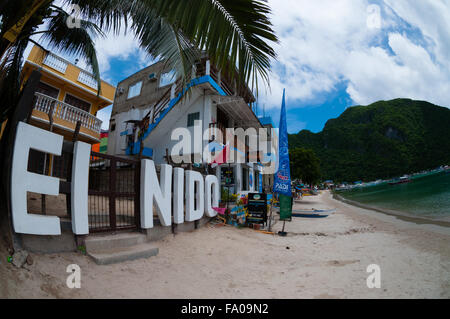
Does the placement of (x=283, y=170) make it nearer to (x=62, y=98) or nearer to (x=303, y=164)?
(x=62, y=98)

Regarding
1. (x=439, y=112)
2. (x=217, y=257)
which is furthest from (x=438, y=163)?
(x=217, y=257)

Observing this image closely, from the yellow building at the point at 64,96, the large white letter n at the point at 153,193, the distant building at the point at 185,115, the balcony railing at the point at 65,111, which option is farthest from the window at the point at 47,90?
the large white letter n at the point at 153,193

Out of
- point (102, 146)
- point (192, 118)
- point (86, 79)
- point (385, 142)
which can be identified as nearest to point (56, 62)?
point (86, 79)

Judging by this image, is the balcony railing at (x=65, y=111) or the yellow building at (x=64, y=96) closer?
the balcony railing at (x=65, y=111)

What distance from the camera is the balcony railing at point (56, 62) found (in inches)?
483

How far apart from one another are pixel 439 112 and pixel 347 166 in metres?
47.0

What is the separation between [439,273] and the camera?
14.0 feet

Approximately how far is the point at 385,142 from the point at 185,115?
389 feet

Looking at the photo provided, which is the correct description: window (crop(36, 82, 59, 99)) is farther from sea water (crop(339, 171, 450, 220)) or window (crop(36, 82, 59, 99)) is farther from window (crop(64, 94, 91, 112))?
sea water (crop(339, 171, 450, 220))

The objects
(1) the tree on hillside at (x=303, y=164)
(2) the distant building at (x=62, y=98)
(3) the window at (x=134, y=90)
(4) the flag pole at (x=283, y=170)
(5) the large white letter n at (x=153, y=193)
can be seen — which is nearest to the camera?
(5) the large white letter n at (x=153, y=193)

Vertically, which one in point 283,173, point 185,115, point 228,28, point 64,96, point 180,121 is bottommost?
point 283,173

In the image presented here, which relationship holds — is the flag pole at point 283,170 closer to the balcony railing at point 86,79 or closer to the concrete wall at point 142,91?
the concrete wall at point 142,91

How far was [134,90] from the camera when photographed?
68.7 feet

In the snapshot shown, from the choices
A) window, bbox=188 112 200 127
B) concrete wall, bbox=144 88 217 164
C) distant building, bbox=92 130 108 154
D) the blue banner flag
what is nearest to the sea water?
the blue banner flag
